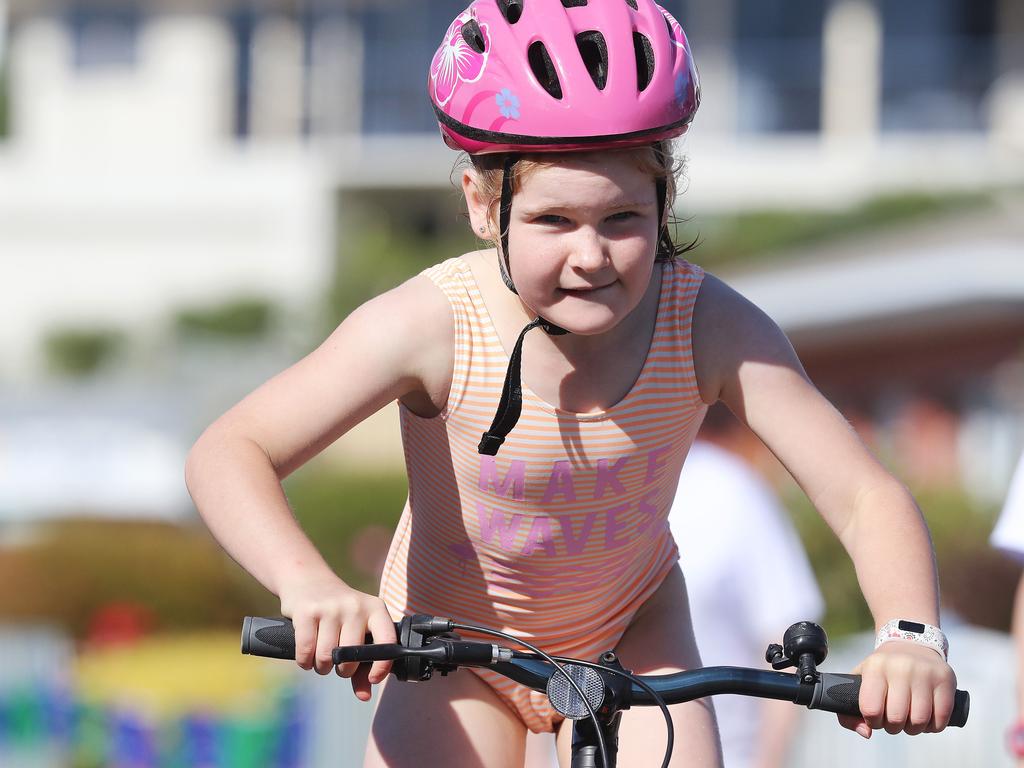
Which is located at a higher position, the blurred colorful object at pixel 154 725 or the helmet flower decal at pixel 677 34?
the helmet flower decal at pixel 677 34

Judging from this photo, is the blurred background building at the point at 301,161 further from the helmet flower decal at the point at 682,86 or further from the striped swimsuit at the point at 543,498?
the helmet flower decal at the point at 682,86

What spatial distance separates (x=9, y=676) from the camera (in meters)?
12.2

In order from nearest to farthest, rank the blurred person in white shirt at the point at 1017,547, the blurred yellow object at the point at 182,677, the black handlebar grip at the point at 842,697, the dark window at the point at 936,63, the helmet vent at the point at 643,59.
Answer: the black handlebar grip at the point at 842,697
the helmet vent at the point at 643,59
the blurred person in white shirt at the point at 1017,547
the blurred yellow object at the point at 182,677
the dark window at the point at 936,63

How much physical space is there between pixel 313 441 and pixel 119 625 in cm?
1590

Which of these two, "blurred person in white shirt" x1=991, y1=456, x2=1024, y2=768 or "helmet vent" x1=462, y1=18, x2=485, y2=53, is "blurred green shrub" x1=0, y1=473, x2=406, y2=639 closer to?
"blurred person in white shirt" x1=991, y1=456, x2=1024, y2=768

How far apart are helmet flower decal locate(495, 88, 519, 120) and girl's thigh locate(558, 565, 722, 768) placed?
122cm

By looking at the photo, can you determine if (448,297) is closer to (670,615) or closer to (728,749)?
(670,615)

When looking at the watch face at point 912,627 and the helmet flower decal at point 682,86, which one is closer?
the watch face at point 912,627

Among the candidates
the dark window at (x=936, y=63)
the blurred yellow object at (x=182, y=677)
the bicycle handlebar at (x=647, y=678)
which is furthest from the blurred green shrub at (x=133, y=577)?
the dark window at (x=936, y=63)

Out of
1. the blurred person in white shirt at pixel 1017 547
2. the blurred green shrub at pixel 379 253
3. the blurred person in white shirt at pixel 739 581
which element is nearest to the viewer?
the blurred person in white shirt at pixel 1017 547

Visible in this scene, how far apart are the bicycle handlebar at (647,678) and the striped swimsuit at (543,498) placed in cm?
66

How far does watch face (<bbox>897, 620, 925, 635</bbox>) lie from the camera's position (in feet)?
9.70

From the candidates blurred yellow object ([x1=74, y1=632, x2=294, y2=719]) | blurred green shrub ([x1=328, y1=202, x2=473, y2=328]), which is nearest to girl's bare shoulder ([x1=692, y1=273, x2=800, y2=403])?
blurred yellow object ([x1=74, y1=632, x2=294, y2=719])

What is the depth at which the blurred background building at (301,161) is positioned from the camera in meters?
31.3
